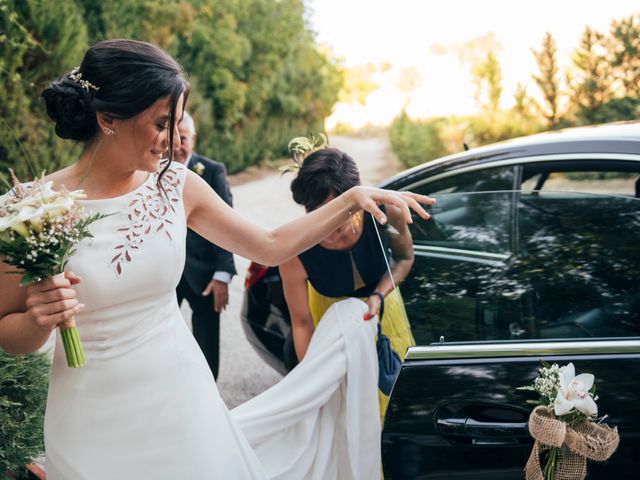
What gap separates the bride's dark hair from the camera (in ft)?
6.88

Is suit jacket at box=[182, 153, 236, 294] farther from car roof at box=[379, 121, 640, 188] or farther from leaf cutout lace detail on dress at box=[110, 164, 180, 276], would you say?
leaf cutout lace detail on dress at box=[110, 164, 180, 276]

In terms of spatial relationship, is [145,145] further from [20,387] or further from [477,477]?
[20,387]

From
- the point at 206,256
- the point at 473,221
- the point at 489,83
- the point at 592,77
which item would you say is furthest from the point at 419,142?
the point at 473,221

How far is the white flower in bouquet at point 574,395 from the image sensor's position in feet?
6.60

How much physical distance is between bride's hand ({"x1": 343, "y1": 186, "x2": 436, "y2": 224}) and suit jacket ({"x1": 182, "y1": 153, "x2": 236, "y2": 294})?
7.52 ft

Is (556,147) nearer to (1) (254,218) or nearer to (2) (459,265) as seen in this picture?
(2) (459,265)

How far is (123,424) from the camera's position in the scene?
84.6 inches

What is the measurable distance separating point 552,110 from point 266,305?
1226 cm

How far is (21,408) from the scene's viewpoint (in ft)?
10.5

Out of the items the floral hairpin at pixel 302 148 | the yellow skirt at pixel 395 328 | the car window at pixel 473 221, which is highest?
the floral hairpin at pixel 302 148

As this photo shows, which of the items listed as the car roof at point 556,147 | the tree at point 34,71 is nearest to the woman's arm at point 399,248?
the car roof at point 556,147

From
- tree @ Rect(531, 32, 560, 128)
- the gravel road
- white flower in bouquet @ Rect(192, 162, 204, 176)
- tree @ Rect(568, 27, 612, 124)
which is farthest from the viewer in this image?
tree @ Rect(531, 32, 560, 128)

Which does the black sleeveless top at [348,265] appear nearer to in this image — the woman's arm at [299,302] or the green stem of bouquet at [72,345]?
the woman's arm at [299,302]

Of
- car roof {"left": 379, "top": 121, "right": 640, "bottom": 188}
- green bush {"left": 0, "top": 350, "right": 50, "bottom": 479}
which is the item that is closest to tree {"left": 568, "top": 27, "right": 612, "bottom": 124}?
car roof {"left": 379, "top": 121, "right": 640, "bottom": 188}
